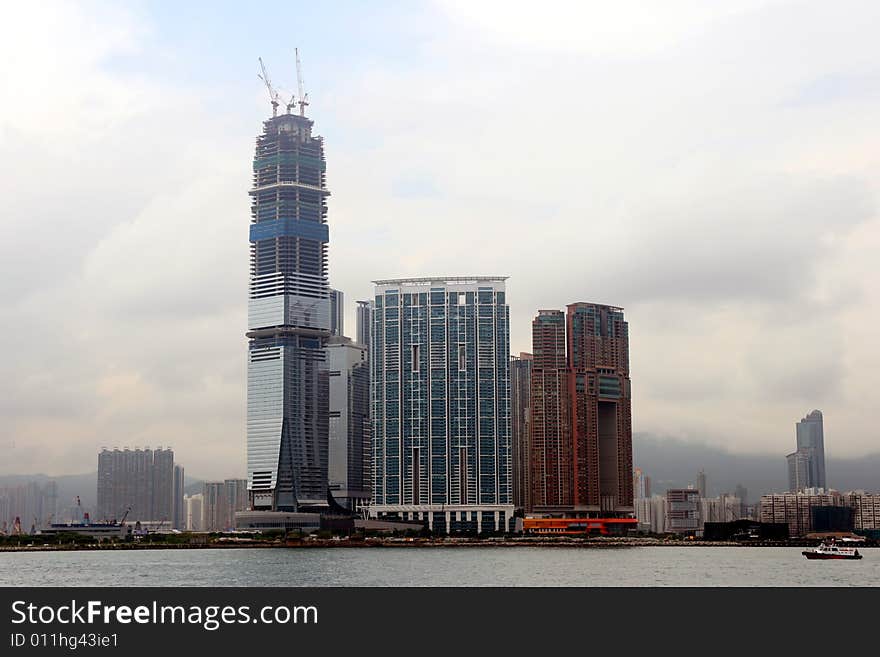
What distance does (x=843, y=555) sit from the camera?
636ft
